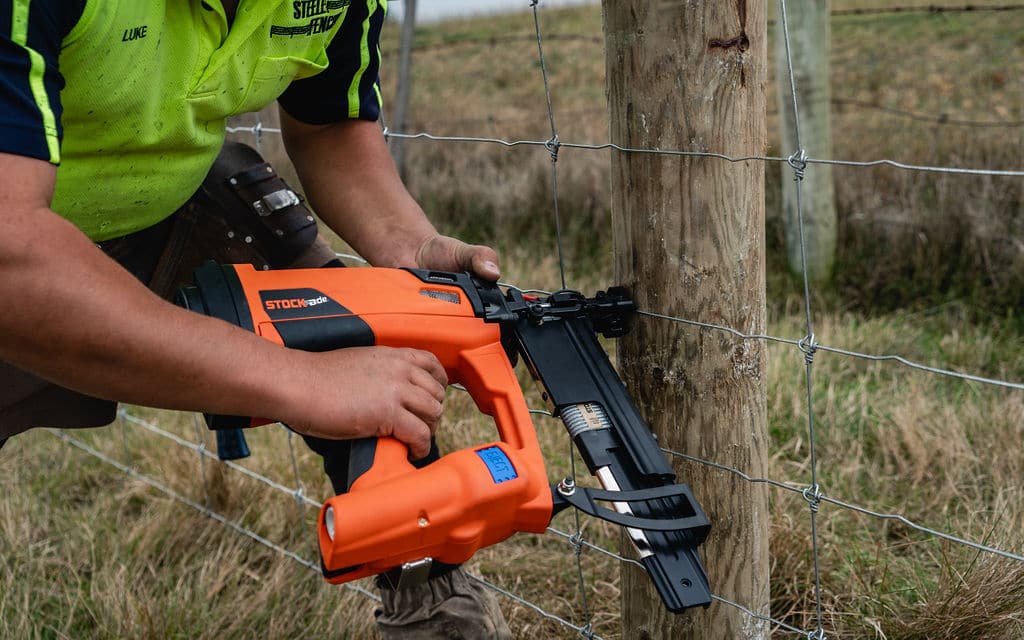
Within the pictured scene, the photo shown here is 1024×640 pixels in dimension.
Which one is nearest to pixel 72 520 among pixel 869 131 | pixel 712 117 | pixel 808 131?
pixel 712 117

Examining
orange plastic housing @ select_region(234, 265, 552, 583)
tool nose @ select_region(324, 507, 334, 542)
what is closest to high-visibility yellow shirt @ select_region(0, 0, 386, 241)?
orange plastic housing @ select_region(234, 265, 552, 583)

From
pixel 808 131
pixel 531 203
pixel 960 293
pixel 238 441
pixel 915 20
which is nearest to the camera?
pixel 238 441

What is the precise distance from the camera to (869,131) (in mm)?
5398

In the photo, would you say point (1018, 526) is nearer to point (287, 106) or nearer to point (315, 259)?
point (315, 259)

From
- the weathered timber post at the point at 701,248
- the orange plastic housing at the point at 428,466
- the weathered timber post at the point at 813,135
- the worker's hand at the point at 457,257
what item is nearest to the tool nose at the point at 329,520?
the orange plastic housing at the point at 428,466

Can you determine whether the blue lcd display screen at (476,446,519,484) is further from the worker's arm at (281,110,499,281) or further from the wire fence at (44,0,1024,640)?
the worker's arm at (281,110,499,281)

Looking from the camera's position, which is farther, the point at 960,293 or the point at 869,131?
the point at 869,131

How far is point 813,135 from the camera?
4.21 meters

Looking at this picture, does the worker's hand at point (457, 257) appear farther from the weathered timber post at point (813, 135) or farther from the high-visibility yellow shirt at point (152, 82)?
the weathered timber post at point (813, 135)

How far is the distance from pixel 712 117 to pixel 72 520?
88.3 inches

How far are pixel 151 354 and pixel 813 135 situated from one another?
366 cm

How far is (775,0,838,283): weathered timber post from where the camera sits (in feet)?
13.5

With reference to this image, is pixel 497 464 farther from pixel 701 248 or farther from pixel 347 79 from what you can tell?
pixel 347 79

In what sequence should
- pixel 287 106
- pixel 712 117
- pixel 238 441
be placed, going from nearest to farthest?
pixel 712 117, pixel 287 106, pixel 238 441
